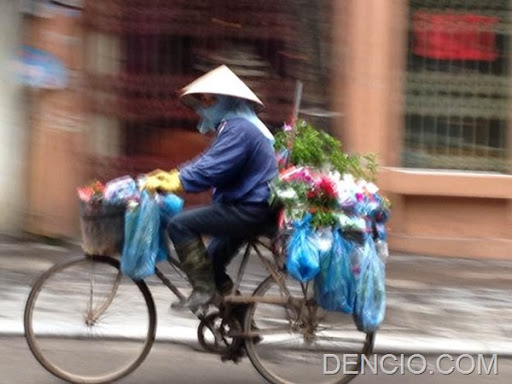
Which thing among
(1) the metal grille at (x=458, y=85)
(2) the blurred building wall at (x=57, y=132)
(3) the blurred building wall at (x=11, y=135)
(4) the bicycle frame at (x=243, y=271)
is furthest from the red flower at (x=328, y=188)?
Answer: (3) the blurred building wall at (x=11, y=135)

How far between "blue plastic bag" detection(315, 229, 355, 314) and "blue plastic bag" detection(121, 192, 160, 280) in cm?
86

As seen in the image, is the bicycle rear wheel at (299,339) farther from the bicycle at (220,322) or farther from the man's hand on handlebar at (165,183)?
the man's hand on handlebar at (165,183)

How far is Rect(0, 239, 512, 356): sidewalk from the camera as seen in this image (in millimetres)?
7332

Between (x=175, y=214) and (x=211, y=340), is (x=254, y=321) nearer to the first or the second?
(x=211, y=340)

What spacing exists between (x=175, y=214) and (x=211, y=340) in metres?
0.73

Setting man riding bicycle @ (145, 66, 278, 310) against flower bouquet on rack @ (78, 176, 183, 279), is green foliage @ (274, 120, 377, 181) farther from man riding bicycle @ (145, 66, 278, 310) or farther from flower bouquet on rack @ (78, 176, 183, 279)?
flower bouquet on rack @ (78, 176, 183, 279)

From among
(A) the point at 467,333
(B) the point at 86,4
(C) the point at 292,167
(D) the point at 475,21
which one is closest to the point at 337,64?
(D) the point at 475,21

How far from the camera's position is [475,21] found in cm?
1064

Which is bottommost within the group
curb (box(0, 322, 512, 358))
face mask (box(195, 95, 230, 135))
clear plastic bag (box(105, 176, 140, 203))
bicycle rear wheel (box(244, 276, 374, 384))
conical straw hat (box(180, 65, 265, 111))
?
curb (box(0, 322, 512, 358))

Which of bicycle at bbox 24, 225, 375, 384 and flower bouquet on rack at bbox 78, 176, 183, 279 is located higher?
flower bouquet on rack at bbox 78, 176, 183, 279

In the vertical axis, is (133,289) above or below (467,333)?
above

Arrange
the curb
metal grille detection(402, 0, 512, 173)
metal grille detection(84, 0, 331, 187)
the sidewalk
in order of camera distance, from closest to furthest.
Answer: the curb → the sidewalk → metal grille detection(84, 0, 331, 187) → metal grille detection(402, 0, 512, 173)

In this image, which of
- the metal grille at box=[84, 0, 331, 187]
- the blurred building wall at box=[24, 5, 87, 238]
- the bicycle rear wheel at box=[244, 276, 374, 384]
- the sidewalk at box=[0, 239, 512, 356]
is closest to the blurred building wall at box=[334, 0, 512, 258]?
the sidewalk at box=[0, 239, 512, 356]

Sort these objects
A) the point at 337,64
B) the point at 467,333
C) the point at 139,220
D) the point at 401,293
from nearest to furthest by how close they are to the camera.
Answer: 1. the point at 139,220
2. the point at 467,333
3. the point at 401,293
4. the point at 337,64
